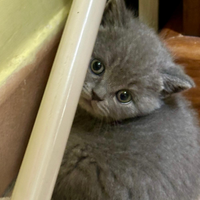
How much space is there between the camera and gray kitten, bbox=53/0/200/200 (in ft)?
2.59

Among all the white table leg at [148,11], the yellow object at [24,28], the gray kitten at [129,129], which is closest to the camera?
the yellow object at [24,28]

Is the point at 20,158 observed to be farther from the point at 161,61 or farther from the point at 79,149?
the point at 161,61

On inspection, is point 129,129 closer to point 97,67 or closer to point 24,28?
point 97,67

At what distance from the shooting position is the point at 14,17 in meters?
0.68

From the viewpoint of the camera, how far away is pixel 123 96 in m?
0.91

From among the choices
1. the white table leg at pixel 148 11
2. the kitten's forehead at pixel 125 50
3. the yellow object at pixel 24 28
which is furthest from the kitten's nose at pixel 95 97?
the white table leg at pixel 148 11

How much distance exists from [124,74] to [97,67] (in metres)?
0.10

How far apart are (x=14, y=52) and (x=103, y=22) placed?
37cm

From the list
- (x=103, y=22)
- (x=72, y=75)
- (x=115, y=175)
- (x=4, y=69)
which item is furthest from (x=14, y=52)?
(x=115, y=175)

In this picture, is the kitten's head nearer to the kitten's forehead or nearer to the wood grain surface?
the kitten's forehead

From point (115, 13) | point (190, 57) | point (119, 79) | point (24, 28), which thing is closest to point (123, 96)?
point (119, 79)

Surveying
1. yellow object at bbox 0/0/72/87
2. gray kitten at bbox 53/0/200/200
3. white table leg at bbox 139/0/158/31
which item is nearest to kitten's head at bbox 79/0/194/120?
gray kitten at bbox 53/0/200/200

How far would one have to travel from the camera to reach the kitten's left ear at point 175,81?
0.88 metres

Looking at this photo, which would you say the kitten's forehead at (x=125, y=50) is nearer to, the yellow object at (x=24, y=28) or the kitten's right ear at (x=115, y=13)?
the kitten's right ear at (x=115, y=13)
